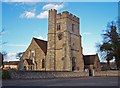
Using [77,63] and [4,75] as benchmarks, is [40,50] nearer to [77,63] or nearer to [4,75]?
[77,63]

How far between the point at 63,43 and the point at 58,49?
245 cm

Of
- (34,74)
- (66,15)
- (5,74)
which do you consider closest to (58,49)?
(66,15)

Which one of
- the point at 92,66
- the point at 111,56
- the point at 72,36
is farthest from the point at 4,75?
the point at 92,66

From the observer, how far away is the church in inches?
2712

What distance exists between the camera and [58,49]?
70.5 metres

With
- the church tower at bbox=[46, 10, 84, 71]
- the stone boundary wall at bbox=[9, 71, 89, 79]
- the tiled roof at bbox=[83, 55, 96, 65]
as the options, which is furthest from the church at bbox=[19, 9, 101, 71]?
the stone boundary wall at bbox=[9, 71, 89, 79]

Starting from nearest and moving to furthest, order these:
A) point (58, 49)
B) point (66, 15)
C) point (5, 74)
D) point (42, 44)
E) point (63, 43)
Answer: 1. point (5, 74)
2. point (63, 43)
3. point (58, 49)
4. point (66, 15)
5. point (42, 44)

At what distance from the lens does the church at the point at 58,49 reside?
68.9 meters

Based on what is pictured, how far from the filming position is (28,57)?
7562 cm

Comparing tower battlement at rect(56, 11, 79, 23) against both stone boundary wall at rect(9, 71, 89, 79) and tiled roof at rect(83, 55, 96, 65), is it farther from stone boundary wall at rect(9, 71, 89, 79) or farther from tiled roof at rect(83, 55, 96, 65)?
stone boundary wall at rect(9, 71, 89, 79)

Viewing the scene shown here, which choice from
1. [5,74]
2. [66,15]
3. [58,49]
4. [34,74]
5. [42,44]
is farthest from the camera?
[42,44]

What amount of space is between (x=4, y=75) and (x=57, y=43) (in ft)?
122

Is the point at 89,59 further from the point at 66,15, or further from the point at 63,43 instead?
the point at 66,15

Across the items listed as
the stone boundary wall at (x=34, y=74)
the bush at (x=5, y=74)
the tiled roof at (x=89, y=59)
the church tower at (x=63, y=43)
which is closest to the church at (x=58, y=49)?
the church tower at (x=63, y=43)
